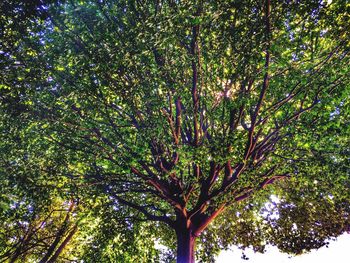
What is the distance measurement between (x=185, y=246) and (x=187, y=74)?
8.77 metres

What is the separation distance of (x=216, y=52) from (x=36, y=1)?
5.75 metres

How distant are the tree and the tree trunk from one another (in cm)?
5

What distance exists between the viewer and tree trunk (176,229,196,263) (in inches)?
467

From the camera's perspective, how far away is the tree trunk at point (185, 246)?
38.9ft

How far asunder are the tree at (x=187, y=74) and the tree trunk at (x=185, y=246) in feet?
0.18

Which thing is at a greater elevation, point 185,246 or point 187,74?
point 187,74

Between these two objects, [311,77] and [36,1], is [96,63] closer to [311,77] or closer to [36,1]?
[36,1]

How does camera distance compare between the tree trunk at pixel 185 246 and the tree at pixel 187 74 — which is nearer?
the tree at pixel 187 74

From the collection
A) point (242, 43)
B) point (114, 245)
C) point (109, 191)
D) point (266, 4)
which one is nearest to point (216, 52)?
point (242, 43)

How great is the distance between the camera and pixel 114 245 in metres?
15.7

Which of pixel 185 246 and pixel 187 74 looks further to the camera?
pixel 185 246

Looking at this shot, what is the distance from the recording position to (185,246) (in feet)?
40.4

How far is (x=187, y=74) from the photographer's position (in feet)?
35.0

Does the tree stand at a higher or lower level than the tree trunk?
higher
